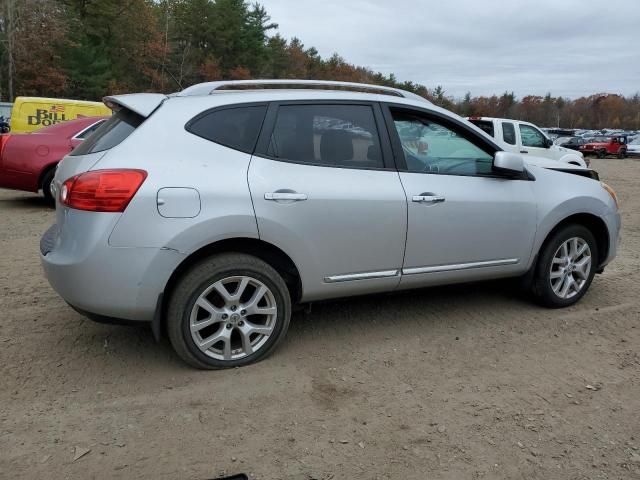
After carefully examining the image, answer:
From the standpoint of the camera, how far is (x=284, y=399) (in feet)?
10.1

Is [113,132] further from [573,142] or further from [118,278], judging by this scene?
[573,142]

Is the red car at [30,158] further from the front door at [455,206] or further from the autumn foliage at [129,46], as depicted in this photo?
the autumn foliage at [129,46]

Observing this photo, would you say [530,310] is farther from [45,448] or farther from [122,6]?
[122,6]

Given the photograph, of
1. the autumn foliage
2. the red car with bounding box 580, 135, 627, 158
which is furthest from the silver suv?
the red car with bounding box 580, 135, 627, 158

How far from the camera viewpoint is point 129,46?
1813 inches

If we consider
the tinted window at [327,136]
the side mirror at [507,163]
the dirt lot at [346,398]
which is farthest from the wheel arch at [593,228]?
the tinted window at [327,136]

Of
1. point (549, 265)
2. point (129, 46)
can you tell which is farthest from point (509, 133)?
point (129, 46)

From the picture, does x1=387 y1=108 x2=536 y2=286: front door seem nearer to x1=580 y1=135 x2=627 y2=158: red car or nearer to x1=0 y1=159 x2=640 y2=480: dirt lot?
x1=0 y1=159 x2=640 y2=480: dirt lot

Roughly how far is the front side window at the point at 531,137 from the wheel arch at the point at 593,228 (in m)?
9.71

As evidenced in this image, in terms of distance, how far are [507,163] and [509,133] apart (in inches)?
399

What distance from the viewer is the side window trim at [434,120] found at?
3.79 meters

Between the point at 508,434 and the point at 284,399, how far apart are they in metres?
1.18

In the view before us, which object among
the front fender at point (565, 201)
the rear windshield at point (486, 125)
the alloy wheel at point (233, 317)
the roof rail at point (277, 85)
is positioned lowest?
the alloy wheel at point (233, 317)

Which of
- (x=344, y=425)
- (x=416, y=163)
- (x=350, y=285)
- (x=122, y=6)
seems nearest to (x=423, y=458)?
(x=344, y=425)
